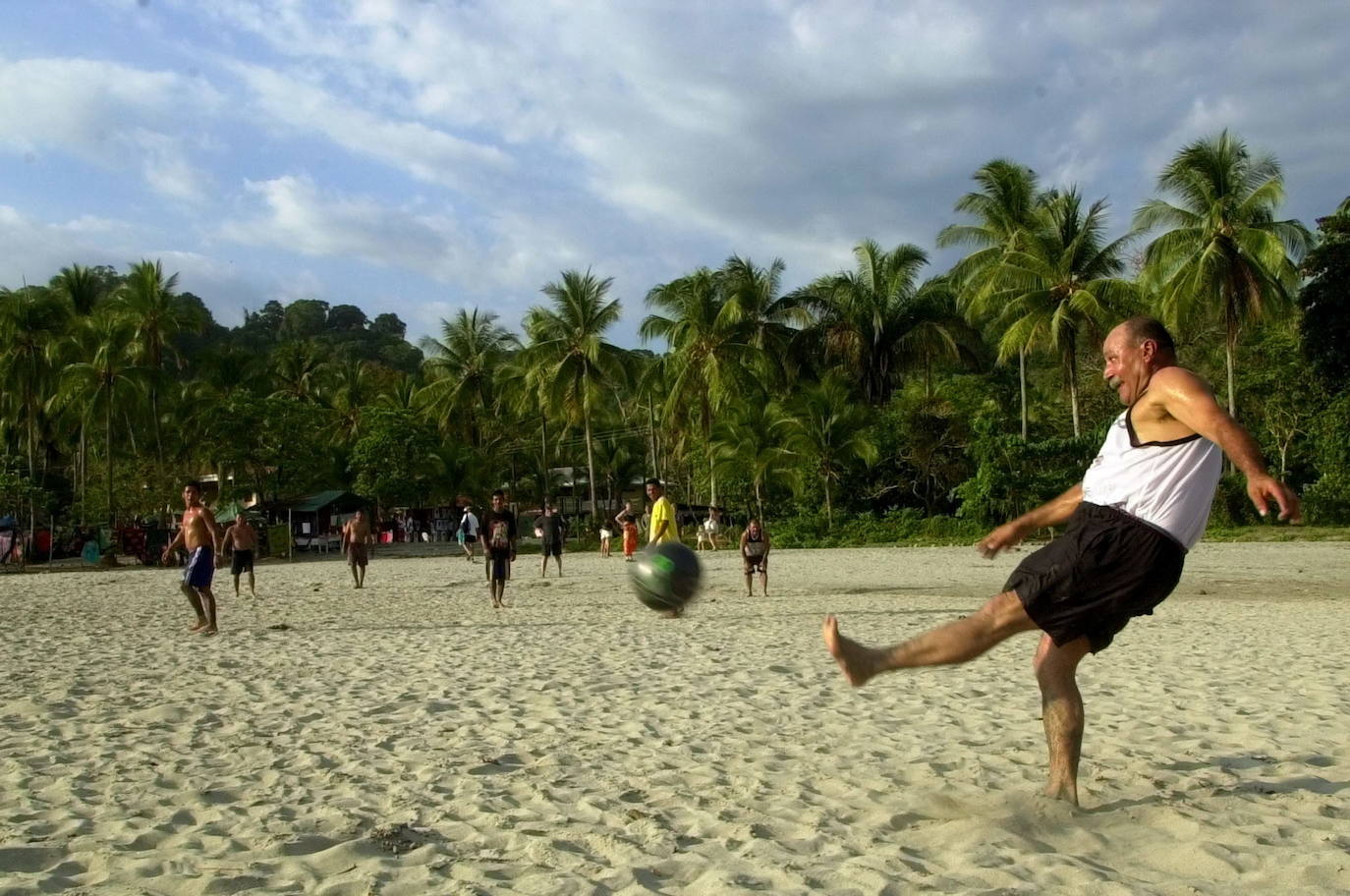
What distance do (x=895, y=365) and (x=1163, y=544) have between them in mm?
38296

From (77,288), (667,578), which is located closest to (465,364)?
(77,288)

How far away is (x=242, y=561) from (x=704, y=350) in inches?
943

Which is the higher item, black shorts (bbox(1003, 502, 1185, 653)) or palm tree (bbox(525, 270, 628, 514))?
→ palm tree (bbox(525, 270, 628, 514))

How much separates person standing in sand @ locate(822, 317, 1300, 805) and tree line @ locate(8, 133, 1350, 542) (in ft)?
92.0

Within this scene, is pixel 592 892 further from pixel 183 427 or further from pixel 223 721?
pixel 183 427

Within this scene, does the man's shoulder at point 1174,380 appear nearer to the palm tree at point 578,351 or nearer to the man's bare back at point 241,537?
the man's bare back at point 241,537

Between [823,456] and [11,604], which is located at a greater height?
[823,456]

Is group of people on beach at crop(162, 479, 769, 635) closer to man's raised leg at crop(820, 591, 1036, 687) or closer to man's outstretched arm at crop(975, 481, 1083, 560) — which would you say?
man's outstretched arm at crop(975, 481, 1083, 560)

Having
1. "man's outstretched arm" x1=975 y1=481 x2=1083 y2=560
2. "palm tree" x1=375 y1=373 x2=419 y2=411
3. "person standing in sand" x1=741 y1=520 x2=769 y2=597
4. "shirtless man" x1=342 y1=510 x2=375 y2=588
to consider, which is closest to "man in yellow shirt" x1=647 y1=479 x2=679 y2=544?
"person standing in sand" x1=741 y1=520 x2=769 y2=597

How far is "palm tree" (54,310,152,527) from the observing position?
3588 cm

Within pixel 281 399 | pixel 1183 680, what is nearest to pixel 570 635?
pixel 1183 680

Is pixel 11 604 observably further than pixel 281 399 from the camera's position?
No

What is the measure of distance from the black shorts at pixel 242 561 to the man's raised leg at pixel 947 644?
14.1 metres

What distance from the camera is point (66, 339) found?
37.9 m
